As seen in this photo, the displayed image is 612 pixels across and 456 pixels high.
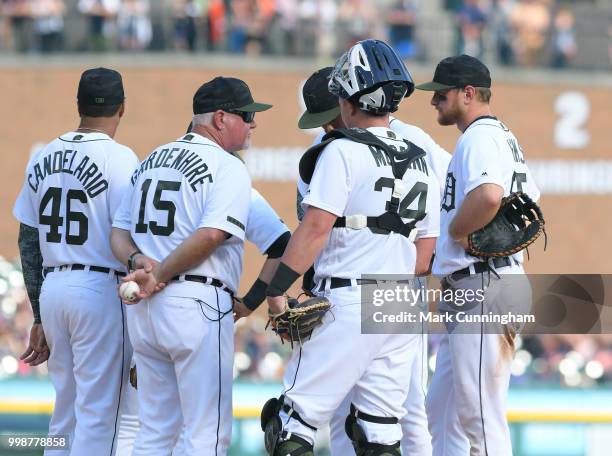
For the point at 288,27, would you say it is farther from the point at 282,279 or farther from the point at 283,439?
the point at 283,439

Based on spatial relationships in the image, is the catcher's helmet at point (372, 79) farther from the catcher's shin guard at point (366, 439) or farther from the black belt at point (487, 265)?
the catcher's shin guard at point (366, 439)

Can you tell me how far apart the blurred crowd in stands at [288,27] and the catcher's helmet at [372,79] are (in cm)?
1806

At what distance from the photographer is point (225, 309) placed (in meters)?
5.78

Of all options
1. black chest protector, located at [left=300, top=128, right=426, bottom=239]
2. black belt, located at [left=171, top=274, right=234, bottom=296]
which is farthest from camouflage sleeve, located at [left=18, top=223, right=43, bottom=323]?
black chest protector, located at [left=300, top=128, right=426, bottom=239]

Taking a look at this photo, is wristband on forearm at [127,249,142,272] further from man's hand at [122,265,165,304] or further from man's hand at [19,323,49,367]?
man's hand at [19,323,49,367]

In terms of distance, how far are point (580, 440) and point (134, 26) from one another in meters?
16.5

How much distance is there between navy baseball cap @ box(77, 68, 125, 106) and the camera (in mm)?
6262

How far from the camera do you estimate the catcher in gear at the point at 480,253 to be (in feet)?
20.0

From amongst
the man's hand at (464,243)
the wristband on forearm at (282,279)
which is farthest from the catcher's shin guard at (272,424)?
the man's hand at (464,243)

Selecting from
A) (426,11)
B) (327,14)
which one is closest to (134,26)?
(327,14)

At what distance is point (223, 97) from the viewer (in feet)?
19.3

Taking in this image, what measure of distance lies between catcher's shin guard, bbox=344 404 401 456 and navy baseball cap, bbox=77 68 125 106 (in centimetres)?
220

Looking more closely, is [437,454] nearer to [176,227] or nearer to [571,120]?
[176,227]

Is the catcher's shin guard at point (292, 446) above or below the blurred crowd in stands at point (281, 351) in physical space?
above
